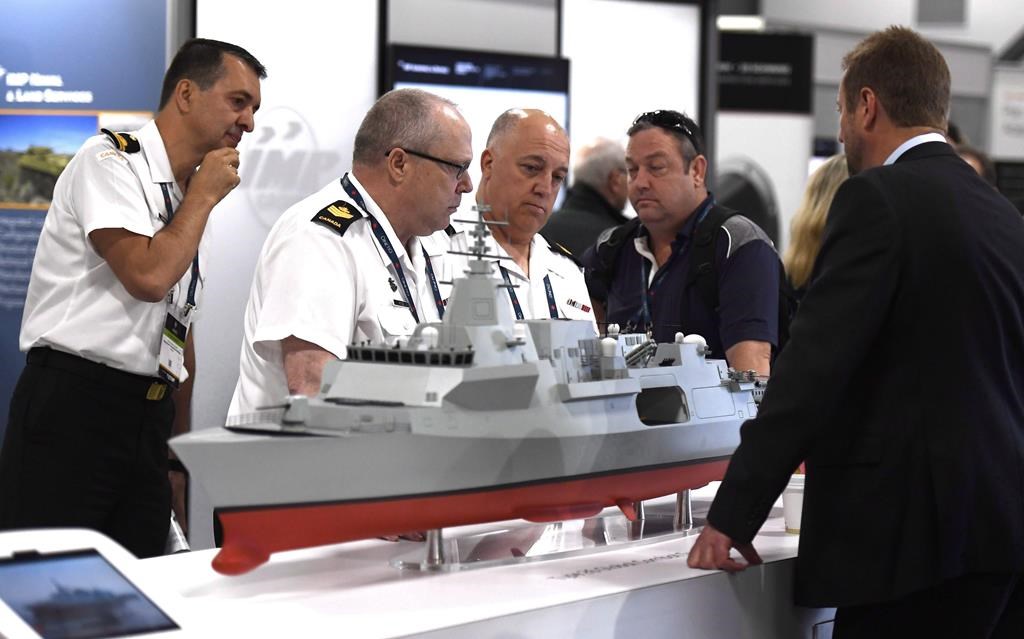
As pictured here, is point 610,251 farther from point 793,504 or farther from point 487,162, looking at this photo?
point 793,504

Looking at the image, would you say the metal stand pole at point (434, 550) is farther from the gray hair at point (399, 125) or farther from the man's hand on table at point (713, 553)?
the gray hair at point (399, 125)

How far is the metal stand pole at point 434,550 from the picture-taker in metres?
2.74

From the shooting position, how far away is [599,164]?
6137mm

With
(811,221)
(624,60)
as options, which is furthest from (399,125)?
(624,60)

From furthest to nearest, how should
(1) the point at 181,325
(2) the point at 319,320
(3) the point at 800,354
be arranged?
(1) the point at 181,325
(2) the point at 319,320
(3) the point at 800,354

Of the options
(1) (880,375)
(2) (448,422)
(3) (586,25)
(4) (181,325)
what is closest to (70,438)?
(4) (181,325)

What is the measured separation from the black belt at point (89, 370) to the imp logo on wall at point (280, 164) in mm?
2365

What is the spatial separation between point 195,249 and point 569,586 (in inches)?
62.2

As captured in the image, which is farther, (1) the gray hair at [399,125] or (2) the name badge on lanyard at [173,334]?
(2) the name badge on lanyard at [173,334]

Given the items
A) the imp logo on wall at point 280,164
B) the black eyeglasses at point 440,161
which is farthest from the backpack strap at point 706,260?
the imp logo on wall at point 280,164

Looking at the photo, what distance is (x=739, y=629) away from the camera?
9.37 feet

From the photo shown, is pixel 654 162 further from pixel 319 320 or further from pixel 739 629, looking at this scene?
pixel 739 629

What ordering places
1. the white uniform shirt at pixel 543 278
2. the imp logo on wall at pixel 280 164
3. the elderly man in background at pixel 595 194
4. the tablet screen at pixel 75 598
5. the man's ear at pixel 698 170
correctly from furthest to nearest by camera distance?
the elderly man in background at pixel 595 194, the imp logo on wall at pixel 280 164, the man's ear at pixel 698 170, the white uniform shirt at pixel 543 278, the tablet screen at pixel 75 598

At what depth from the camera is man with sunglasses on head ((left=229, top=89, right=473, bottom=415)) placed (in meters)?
3.20
